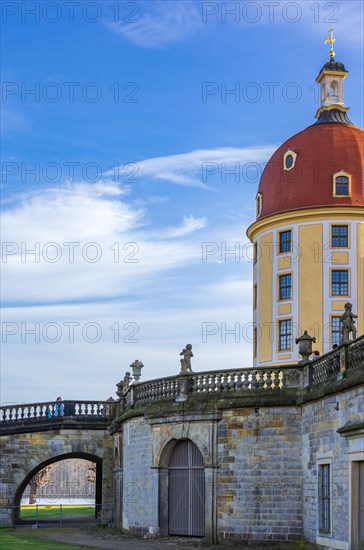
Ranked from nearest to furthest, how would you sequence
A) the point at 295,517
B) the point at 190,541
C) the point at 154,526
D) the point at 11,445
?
1. the point at 295,517
2. the point at 190,541
3. the point at 154,526
4. the point at 11,445

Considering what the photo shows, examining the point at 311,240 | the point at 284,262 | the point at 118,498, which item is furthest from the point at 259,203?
the point at 118,498

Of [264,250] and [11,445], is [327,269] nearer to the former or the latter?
[264,250]

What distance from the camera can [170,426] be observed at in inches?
1131

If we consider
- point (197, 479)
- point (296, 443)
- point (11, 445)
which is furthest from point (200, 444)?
point (11, 445)

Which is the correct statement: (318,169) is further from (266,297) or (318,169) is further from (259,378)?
(259,378)

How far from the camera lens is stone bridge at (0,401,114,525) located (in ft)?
126

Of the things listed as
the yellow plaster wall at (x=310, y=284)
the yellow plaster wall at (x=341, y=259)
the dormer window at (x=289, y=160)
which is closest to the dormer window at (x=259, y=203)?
the dormer window at (x=289, y=160)

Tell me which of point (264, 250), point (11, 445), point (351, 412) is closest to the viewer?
point (351, 412)

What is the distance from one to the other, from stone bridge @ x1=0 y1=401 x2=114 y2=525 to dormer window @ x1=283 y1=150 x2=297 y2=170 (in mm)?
13504

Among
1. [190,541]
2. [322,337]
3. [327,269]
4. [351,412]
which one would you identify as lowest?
[190,541]

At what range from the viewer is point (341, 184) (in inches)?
1645

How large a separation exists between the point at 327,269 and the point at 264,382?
1567 cm

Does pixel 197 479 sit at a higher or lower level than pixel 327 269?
lower

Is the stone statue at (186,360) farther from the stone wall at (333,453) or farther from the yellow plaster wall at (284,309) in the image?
the yellow plaster wall at (284,309)
